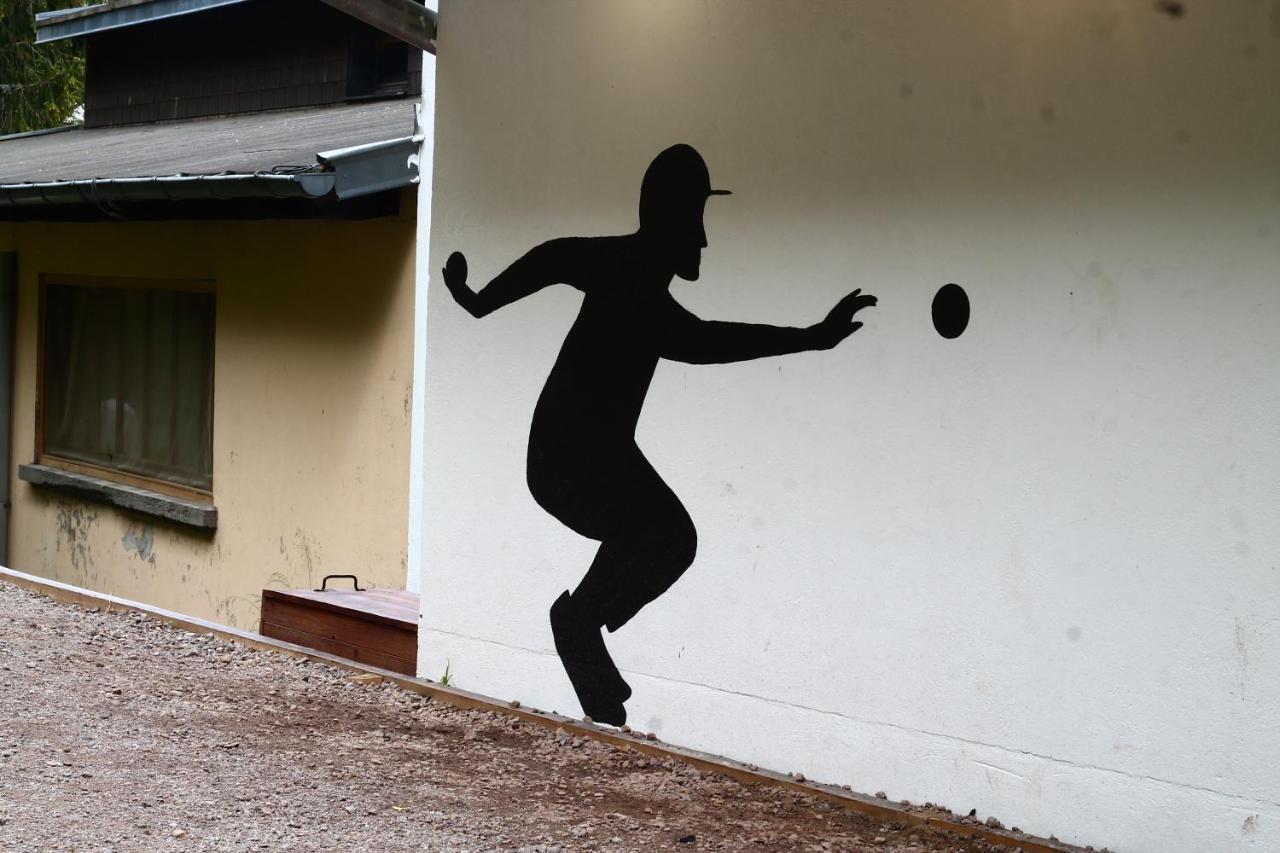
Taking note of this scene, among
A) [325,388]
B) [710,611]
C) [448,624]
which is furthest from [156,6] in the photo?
[710,611]

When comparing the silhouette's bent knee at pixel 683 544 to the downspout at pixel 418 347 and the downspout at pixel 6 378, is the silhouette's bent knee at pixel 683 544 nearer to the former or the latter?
the downspout at pixel 418 347

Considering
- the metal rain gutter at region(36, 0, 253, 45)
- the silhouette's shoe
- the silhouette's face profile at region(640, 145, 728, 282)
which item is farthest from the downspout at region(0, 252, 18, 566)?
the silhouette's face profile at region(640, 145, 728, 282)

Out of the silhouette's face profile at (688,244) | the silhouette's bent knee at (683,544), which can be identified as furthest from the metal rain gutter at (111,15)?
the silhouette's bent knee at (683,544)

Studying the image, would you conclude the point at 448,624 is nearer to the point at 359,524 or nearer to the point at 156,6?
the point at 359,524

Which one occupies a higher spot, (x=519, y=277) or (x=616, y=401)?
(x=519, y=277)

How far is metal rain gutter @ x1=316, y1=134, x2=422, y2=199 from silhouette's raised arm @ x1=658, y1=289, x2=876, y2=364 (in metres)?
2.35

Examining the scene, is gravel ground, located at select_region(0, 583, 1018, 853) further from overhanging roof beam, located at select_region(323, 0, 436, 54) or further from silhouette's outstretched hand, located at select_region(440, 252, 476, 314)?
overhanging roof beam, located at select_region(323, 0, 436, 54)

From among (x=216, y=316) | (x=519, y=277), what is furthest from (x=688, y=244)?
(x=216, y=316)

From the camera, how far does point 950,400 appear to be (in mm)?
4203

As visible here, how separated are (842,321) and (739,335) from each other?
1.44 feet

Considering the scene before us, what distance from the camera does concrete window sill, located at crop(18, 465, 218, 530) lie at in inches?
342

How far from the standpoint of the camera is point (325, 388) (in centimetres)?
786

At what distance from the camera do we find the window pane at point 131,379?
9102mm

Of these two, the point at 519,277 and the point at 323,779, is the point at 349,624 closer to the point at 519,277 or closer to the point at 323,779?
the point at 323,779
